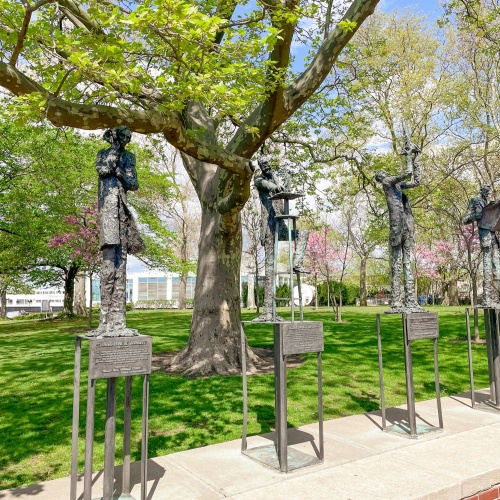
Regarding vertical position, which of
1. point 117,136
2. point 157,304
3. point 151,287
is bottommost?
point 157,304

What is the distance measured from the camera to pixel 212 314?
32.8ft

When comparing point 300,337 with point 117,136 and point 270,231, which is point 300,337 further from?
point 117,136

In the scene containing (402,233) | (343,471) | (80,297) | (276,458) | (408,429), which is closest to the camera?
(343,471)

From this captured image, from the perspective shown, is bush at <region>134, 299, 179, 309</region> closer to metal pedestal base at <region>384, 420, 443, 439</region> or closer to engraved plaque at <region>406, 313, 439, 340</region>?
metal pedestal base at <region>384, 420, 443, 439</region>

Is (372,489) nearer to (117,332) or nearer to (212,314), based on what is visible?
(117,332)

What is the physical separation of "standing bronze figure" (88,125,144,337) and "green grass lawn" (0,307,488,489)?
216 centimetres

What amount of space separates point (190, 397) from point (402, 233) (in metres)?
4.46

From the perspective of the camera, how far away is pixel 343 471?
4.64 metres

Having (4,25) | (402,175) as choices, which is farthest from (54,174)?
(402,175)

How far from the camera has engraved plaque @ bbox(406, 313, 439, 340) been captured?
5.93 meters

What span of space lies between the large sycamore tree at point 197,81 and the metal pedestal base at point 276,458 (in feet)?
14.0

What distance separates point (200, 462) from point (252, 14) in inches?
344

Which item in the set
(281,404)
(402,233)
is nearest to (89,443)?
(281,404)

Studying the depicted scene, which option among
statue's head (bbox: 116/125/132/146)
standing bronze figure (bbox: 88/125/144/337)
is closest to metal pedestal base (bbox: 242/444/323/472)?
standing bronze figure (bbox: 88/125/144/337)
